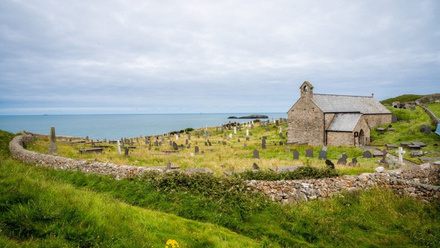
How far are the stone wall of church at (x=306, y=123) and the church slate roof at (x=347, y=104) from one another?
1.10m

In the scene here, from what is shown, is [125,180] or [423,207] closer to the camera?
[423,207]

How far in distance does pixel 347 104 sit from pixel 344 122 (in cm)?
777

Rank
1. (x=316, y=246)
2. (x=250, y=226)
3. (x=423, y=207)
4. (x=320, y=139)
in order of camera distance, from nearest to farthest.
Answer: (x=316, y=246)
(x=250, y=226)
(x=423, y=207)
(x=320, y=139)

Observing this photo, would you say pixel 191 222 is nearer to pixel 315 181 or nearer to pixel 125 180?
pixel 125 180

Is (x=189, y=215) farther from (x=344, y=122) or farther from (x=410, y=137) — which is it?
(x=410, y=137)

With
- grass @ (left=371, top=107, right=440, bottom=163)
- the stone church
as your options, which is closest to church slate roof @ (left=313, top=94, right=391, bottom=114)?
the stone church

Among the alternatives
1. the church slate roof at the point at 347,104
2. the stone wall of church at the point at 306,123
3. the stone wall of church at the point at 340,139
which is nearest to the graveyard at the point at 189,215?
the stone wall of church at the point at 340,139

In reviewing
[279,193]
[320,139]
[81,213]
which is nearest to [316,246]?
[279,193]

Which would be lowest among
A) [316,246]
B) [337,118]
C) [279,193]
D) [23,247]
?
[316,246]

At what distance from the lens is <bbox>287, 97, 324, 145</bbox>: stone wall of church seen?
3338 cm

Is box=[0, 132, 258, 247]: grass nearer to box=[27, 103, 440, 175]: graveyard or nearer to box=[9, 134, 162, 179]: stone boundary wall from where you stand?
box=[9, 134, 162, 179]: stone boundary wall

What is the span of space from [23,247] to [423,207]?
12458 mm

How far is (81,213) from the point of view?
5488 mm

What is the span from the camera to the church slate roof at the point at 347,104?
1377 inches
